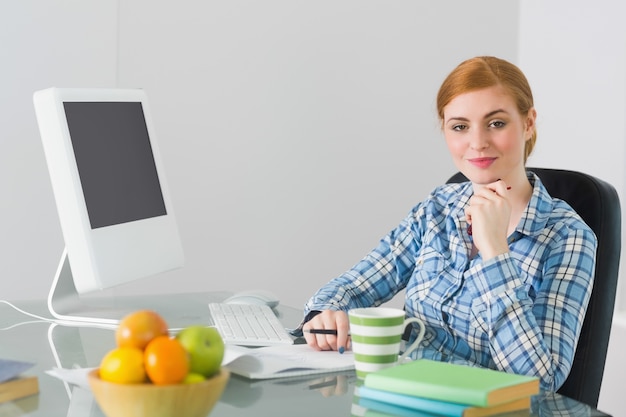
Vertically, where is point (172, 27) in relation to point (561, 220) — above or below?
above

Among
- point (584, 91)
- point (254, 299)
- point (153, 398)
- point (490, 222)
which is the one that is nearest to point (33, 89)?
point (254, 299)

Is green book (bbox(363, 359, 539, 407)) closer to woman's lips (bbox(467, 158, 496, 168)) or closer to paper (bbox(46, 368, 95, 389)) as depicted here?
paper (bbox(46, 368, 95, 389))

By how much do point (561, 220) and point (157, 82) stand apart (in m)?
1.87

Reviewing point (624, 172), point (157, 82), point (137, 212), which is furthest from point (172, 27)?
point (624, 172)

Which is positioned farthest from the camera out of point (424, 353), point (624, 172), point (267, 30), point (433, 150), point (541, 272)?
point (433, 150)

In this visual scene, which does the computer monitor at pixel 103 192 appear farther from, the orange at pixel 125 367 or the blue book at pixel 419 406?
the orange at pixel 125 367

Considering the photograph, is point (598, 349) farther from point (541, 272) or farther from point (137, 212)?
point (137, 212)

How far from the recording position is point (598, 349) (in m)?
1.80

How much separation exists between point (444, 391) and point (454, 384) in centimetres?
2

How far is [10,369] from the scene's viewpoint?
130 cm

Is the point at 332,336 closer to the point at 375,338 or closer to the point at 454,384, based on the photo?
the point at 375,338

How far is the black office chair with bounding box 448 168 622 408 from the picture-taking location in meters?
1.79

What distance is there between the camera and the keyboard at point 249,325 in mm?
1655

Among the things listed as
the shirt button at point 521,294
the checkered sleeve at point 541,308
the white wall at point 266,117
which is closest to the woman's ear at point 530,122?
the checkered sleeve at point 541,308
